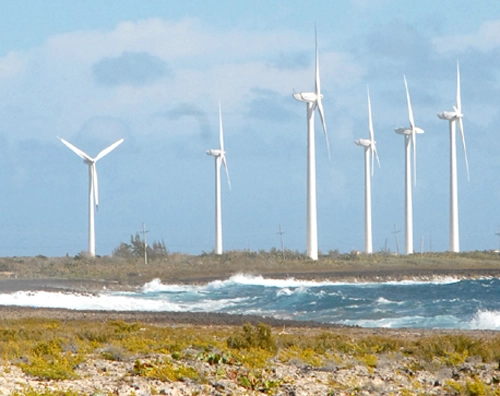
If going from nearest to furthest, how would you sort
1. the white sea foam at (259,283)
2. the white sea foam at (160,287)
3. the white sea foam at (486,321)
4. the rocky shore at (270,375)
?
the rocky shore at (270,375), the white sea foam at (486,321), the white sea foam at (160,287), the white sea foam at (259,283)

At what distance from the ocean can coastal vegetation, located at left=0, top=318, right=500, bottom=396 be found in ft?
60.1

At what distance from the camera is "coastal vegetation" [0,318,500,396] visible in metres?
16.0

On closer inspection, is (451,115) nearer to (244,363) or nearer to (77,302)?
(77,302)

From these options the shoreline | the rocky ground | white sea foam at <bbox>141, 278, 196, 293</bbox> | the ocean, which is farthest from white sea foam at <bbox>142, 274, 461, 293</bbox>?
the rocky ground

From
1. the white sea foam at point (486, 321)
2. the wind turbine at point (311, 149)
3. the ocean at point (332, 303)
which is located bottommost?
the white sea foam at point (486, 321)

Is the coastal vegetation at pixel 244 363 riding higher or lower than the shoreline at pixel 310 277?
lower

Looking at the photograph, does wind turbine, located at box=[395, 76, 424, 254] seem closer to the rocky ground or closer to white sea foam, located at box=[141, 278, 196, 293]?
white sea foam, located at box=[141, 278, 196, 293]

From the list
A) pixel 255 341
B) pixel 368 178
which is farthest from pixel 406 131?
pixel 255 341

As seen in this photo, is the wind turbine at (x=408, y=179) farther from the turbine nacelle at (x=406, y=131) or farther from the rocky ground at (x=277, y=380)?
the rocky ground at (x=277, y=380)

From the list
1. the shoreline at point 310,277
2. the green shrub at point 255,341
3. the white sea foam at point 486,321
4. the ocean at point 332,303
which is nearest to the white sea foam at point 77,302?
the ocean at point 332,303

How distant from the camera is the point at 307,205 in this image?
280 ft

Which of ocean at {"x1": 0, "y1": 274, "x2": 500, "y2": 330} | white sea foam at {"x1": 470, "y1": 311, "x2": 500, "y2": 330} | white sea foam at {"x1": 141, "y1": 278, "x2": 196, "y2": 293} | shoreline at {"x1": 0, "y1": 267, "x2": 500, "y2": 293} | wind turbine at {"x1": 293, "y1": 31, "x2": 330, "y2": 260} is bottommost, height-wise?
white sea foam at {"x1": 470, "y1": 311, "x2": 500, "y2": 330}

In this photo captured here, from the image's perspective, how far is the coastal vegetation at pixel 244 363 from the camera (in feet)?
52.4

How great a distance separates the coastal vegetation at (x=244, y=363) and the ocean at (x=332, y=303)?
60.1 ft
